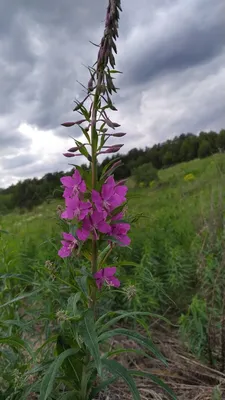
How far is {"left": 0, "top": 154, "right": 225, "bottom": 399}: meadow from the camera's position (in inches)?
80.6

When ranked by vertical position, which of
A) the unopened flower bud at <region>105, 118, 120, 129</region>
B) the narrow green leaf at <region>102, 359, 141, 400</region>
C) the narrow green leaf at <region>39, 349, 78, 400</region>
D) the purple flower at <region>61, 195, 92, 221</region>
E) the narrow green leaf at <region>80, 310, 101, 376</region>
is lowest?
the narrow green leaf at <region>102, 359, 141, 400</region>

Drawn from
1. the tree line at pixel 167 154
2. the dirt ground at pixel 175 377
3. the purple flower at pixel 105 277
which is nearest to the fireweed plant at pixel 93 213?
the purple flower at pixel 105 277

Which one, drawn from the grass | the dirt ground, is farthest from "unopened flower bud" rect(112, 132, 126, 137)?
the dirt ground

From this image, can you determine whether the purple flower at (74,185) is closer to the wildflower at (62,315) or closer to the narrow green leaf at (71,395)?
the wildflower at (62,315)

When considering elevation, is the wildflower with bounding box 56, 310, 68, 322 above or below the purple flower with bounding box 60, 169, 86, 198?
below

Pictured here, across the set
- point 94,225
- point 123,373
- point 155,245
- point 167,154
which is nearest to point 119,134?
point 94,225

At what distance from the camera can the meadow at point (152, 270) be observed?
80.6 inches

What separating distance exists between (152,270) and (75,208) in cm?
219

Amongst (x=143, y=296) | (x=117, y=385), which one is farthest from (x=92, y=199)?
(x=143, y=296)

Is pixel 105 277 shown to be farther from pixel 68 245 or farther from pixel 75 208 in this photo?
pixel 75 208

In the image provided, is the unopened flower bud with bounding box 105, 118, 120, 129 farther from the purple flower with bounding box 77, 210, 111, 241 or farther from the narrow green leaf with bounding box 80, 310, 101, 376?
the narrow green leaf with bounding box 80, 310, 101, 376

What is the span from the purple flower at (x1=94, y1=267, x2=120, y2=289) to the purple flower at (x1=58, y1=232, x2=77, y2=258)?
139 mm

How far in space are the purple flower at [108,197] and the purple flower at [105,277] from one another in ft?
0.80

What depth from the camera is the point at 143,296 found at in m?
3.30
